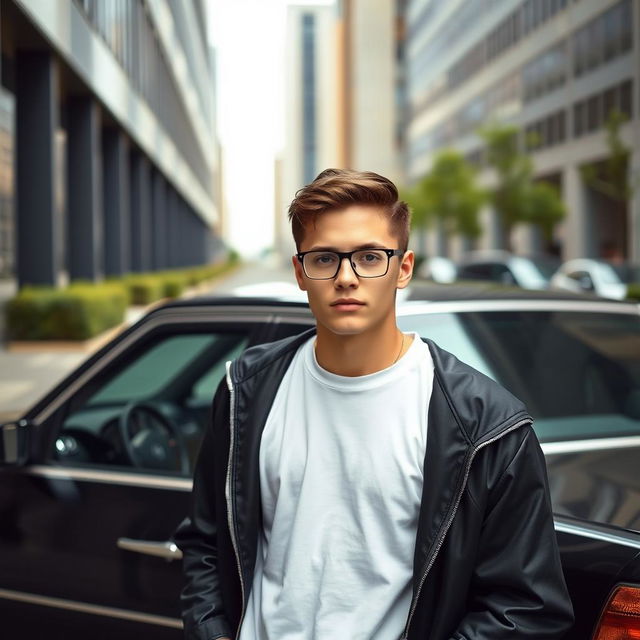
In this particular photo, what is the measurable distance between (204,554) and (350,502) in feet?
1.38

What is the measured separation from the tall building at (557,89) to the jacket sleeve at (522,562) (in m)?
30.1

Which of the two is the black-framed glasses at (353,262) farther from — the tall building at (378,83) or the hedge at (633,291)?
the tall building at (378,83)

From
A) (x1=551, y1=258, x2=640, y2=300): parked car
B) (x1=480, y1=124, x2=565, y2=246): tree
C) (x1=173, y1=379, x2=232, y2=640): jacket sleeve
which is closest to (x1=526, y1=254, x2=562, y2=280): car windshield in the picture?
(x1=551, y1=258, x2=640, y2=300): parked car

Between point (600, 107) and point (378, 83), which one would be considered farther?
point (378, 83)

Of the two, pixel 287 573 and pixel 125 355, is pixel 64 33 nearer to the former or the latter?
pixel 125 355

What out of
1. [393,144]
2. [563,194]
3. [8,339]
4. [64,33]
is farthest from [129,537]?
[393,144]

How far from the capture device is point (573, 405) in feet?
10.8

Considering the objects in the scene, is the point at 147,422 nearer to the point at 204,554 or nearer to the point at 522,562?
the point at 204,554

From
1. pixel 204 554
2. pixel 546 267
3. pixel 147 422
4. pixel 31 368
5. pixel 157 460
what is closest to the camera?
pixel 204 554

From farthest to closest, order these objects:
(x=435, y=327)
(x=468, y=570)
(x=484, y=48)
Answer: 1. (x=484, y=48)
2. (x=435, y=327)
3. (x=468, y=570)

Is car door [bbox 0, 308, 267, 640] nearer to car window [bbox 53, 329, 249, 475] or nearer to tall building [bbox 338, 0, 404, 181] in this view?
car window [bbox 53, 329, 249, 475]

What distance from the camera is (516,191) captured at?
4694 cm

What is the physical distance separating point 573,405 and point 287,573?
5.73 feet

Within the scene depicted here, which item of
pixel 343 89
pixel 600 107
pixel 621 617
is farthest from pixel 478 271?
pixel 343 89
